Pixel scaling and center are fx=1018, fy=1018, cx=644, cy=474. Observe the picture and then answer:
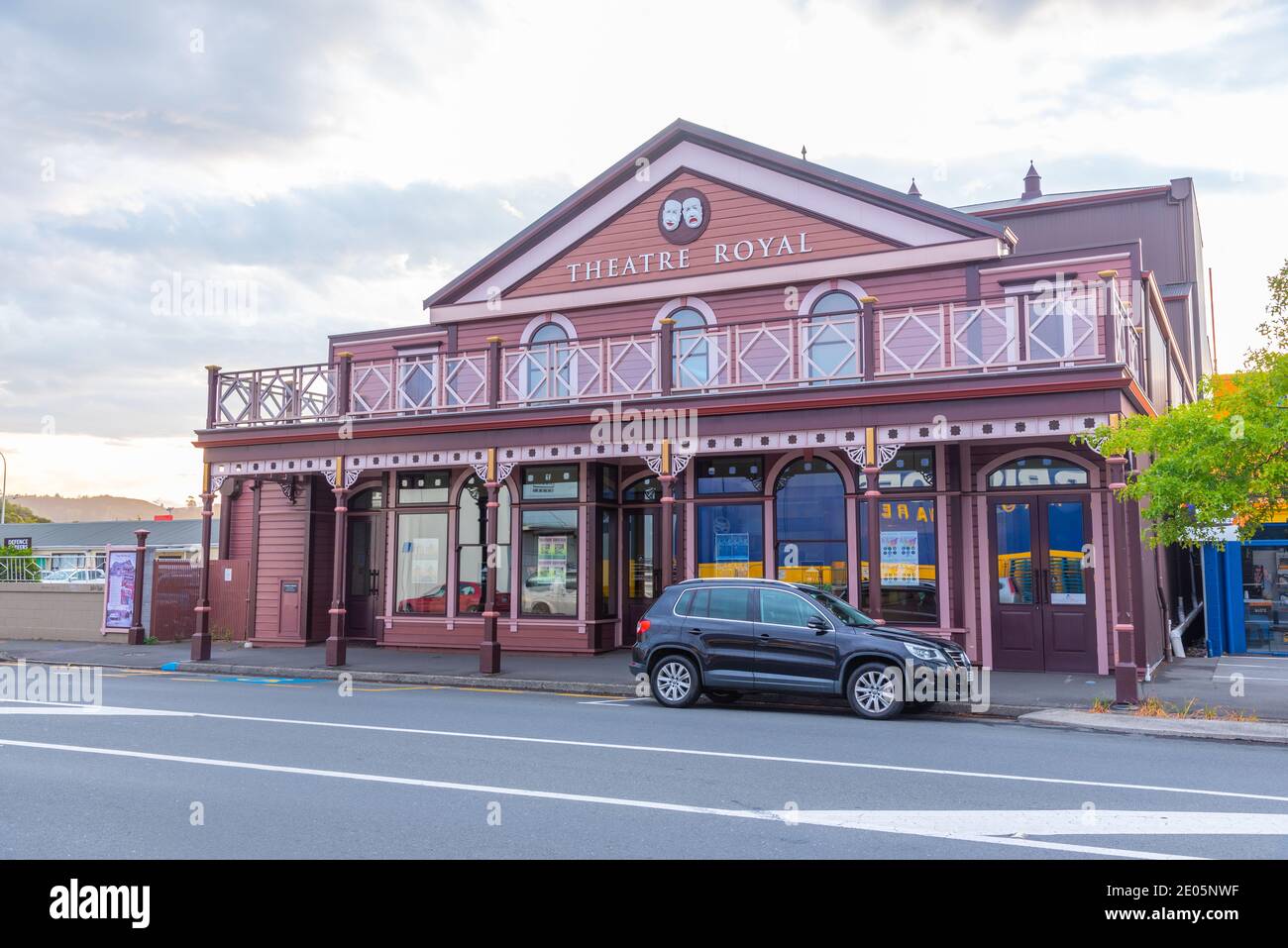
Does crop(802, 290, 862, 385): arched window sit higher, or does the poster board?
crop(802, 290, 862, 385): arched window

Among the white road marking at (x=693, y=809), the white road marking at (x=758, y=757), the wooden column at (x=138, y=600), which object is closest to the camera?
the white road marking at (x=693, y=809)

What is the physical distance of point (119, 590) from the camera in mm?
22172

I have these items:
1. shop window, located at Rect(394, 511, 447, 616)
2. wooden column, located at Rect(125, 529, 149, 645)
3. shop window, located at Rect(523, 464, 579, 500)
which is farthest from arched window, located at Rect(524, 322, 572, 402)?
wooden column, located at Rect(125, 529, 149, 645)

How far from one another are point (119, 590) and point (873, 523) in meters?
16.8

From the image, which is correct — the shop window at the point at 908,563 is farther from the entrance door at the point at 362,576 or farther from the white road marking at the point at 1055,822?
the entrance door at the point at 362,576

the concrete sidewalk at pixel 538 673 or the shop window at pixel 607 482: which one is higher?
the shop window at pixel 607 482

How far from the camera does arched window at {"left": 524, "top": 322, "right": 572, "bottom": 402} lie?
17.0m

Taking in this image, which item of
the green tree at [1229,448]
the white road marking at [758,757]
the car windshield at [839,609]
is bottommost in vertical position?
the white road marking at [758,757]

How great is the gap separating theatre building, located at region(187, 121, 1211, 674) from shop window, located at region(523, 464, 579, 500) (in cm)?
7

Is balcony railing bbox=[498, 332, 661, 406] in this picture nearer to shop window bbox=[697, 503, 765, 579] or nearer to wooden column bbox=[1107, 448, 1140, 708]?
shop window bbox=[697, 503, 765, 579]

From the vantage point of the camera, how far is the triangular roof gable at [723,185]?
1675cm

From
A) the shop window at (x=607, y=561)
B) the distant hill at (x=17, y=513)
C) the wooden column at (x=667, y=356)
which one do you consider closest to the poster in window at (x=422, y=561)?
the shop window at (x=607, y=561)

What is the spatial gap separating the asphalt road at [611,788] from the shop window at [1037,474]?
5.63 metres

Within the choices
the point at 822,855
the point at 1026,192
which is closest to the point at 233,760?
the point at 822,855
